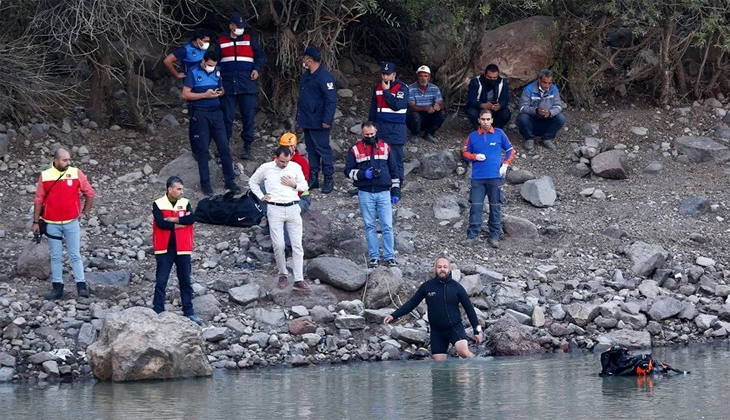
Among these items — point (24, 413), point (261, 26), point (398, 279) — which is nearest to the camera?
point (24, 413)

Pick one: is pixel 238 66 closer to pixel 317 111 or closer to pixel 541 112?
pixel 317 111

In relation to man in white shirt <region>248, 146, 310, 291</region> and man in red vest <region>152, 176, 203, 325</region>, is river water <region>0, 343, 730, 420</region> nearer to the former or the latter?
man in red vest <region>152, 176, 203, 325</region>

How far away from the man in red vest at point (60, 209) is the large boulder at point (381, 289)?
3.38m

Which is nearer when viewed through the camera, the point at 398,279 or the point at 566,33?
the point at 398,279

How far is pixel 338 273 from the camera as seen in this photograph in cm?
1580

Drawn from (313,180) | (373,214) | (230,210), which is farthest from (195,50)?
(373,214)

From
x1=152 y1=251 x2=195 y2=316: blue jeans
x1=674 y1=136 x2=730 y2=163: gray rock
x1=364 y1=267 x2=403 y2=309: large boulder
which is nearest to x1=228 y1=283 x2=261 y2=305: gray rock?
x1=152 y1=251 x2=195 y2=316: blue jeans

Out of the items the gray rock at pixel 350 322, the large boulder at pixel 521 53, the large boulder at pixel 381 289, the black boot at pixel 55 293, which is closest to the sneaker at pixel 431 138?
the large boulder at pixel 521 53

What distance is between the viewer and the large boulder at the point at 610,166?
1947 centimetres

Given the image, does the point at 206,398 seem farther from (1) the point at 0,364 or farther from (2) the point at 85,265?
(2) the point at 85,265

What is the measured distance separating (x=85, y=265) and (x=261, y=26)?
18.2 ft

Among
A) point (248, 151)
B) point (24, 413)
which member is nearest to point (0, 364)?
point (24, 413)

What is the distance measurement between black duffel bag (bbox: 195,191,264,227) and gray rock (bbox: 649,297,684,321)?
5.01 m

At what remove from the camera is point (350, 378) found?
1373cm
